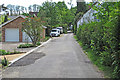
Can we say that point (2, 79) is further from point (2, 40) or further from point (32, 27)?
point (2, 40)

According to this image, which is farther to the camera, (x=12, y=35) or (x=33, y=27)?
(x=12, y=35)

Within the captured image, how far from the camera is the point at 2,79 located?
6.34m

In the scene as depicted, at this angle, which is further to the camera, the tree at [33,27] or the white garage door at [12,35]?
the white garage door at [12,35]

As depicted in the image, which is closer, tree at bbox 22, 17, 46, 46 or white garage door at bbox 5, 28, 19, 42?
tree at bbox 22, 17, 46, 46

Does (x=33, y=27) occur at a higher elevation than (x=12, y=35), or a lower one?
higher

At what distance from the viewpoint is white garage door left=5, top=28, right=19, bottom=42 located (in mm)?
25156

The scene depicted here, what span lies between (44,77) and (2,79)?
170 cm

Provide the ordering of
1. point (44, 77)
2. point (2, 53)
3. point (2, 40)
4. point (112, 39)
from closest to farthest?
1. point (112, 39)
2. point (44, 77)
3. point (2, 53)
4. point (2, 40)

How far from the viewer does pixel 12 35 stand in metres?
25.2

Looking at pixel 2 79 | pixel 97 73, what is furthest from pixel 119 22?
pixel 2 79

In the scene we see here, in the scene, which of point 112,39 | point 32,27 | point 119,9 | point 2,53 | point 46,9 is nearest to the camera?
point 119,9

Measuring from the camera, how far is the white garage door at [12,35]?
82.5 feet

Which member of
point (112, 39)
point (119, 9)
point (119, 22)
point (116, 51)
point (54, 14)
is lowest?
point (116, 51)

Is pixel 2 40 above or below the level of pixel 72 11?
below
